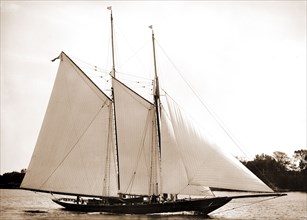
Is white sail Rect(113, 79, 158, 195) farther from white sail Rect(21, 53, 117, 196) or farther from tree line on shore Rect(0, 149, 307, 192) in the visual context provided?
tree line on shore Rect(0, 149, 307, 192)

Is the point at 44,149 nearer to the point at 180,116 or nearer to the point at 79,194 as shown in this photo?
the point at 79,194

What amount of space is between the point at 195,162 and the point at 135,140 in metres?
8.68

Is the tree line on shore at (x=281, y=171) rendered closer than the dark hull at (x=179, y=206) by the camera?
No

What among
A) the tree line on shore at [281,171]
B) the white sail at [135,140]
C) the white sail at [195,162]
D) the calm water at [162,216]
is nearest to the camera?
the white sail at [195,162]

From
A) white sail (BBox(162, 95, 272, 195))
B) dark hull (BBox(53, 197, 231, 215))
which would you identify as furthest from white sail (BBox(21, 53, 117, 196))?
white sail (BBox(162, 95, 272, 195))

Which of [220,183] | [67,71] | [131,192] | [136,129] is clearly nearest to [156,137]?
[136,129]

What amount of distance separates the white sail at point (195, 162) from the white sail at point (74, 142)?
845 centimetres

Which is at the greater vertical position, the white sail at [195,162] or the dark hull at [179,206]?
the white sail at [195,162]

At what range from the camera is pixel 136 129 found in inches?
1647

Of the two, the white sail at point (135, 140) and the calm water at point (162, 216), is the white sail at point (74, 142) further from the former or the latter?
the calm water at point (162, 216)

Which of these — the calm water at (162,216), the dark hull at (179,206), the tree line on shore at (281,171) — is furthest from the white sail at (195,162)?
the tree line on shore at (281,171)

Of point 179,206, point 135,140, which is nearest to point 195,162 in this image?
point 179,206

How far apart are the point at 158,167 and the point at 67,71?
1480 cm

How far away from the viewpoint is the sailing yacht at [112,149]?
3775 centimetres
